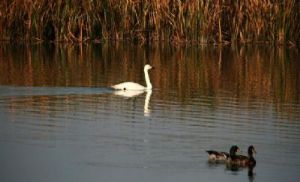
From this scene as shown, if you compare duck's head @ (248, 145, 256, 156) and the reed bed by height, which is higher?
the reed bed

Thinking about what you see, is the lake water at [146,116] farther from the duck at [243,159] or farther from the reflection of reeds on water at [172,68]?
the duck at [243,159]

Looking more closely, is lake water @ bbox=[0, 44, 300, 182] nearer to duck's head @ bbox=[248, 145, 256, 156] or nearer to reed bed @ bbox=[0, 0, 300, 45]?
duck's head @ bbox=[248, 145, 256, 156]

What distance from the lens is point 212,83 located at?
79.4ft

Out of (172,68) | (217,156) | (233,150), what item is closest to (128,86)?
(172,68)

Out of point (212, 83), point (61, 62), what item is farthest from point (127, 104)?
point (61, 62)

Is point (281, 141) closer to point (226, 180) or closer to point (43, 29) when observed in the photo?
point (226, 180)

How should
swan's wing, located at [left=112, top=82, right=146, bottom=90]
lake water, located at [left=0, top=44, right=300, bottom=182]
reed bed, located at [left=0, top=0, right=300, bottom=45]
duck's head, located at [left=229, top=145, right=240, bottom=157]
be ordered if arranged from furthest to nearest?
reed bed, located at [left=0, top=0, right=300, bottom=45] → swan's wing, located at [left=112, top=82, right=146, bottom=90] → duck's head, located at [left=229, top=145, right=240, bottom=157] → lake water, located at [left=0, top=44, right=300, bottom=182]

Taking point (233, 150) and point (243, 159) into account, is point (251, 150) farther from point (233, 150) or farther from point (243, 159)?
point (233, 150)

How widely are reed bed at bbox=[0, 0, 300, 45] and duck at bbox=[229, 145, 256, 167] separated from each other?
1699 cm

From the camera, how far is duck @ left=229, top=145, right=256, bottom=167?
48.9 ft

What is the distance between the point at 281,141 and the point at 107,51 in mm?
15907

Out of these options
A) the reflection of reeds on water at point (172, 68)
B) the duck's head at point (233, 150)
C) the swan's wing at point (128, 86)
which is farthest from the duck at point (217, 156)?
the swan's wing at point (128, 86)

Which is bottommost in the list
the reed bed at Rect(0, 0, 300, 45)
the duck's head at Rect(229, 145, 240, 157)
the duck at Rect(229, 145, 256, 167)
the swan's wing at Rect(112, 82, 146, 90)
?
the duck at Rect(229, 145, 256, 167)

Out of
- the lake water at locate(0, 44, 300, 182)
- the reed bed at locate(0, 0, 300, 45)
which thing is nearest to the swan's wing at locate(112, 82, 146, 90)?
the lake water at locate(0, 44, 300, 182)
